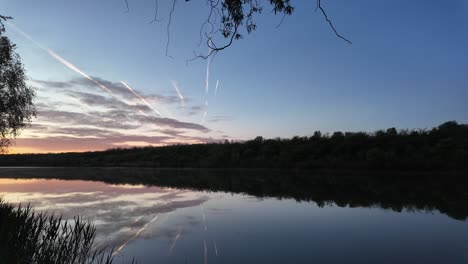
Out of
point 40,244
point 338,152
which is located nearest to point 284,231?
point 40,244

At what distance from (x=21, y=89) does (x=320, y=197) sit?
→ 17.6 m

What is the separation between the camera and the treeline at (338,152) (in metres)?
56.1

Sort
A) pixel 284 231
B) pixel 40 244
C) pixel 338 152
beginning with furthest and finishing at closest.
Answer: pixel 338 152 → pixel 284 231 → pixel 40 244

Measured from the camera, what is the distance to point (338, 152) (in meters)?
65.8

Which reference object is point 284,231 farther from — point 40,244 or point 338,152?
point 338,152

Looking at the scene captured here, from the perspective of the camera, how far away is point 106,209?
19141 mm

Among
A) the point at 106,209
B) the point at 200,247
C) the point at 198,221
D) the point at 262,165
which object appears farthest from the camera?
the point at 262,165

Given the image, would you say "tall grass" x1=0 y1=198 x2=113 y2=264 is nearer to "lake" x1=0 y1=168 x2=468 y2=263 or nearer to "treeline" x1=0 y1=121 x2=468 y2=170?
"lake" x1=0 y1=168 x2=468 y2=263

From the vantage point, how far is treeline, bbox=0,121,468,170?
5606 cm

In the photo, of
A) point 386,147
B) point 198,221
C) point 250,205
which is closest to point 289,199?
point 250,205

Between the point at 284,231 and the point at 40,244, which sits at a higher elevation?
the point at 40,244

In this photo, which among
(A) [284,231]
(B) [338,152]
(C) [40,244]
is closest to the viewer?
(C) [40,244]

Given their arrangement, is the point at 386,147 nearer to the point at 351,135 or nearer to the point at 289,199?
the point at 351,135

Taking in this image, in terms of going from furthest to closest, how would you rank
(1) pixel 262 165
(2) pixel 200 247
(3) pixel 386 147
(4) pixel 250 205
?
(1) pixel 262 165 < (3) pixel 386 147 < (4) pixel 250 205 < (2) pixel 200 247
